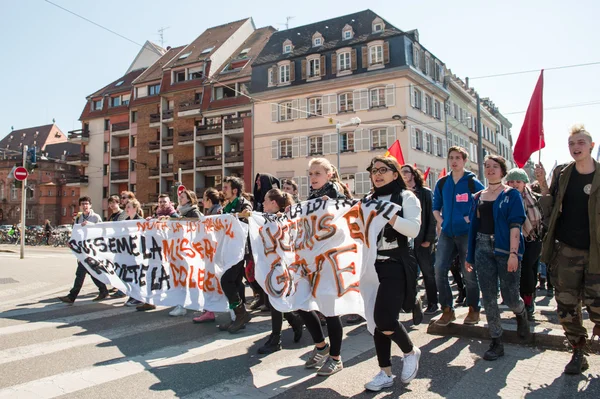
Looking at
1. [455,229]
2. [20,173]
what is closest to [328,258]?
[455,229]

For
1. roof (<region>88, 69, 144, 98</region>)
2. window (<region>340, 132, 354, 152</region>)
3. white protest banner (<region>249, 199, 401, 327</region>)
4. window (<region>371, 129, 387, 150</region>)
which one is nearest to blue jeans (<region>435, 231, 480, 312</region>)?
white protest banner (<region>249, 199, 401, 327</region>)

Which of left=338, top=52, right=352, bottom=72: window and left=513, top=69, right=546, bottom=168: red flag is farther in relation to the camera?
left=338, top=52, right=352, bottom=72: window

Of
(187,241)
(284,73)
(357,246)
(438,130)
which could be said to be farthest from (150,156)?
(357,246)

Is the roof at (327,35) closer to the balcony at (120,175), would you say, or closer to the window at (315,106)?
the window at (315,106)

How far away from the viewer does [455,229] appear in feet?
19.5

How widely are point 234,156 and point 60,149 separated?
50.5 m

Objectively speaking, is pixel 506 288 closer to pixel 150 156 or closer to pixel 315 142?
pixel 315 142

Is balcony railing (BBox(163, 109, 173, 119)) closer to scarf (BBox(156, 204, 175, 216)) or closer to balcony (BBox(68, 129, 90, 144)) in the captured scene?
balcony (BBox(68, 129, 90, 144))

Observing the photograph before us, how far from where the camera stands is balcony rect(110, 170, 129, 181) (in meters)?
53.7

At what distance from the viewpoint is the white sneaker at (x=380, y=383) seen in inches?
152

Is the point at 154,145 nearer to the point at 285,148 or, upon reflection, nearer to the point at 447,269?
the point at 285,148

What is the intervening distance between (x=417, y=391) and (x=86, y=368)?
3.13 m

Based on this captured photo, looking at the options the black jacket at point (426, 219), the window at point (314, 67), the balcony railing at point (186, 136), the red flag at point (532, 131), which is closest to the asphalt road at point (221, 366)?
the black jacket at point (426, 219)

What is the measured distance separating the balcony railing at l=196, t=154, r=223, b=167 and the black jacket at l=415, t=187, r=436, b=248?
129 ft
